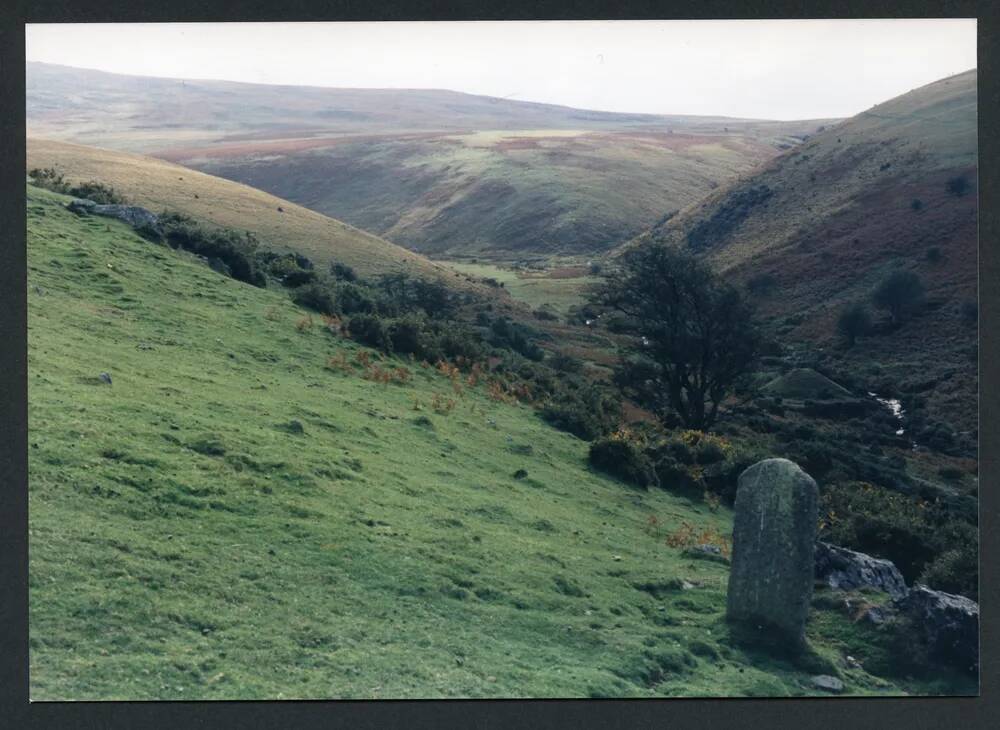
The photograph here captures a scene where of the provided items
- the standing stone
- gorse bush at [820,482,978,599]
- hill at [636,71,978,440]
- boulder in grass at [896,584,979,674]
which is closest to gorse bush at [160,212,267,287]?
gorse bush at [820,482,978,599]

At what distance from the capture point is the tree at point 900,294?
207 feet

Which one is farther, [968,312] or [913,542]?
[968,312]

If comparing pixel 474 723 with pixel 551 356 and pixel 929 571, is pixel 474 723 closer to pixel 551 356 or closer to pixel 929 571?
pixel 929 571

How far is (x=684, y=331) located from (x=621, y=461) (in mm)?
16037

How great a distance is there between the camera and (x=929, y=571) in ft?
62.8

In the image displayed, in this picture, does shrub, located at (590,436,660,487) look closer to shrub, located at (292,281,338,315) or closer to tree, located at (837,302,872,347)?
shrub, located at (292,281,338,315)

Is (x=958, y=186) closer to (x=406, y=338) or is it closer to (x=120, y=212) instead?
(x=406, y=338)

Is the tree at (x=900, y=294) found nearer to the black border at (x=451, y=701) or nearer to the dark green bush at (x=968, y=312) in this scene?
the dark green bush at (x=968, y=312)

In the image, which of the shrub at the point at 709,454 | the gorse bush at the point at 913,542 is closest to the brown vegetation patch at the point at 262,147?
the shrub at the point at 709,454

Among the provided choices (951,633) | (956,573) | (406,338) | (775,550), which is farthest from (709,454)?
(775,550)

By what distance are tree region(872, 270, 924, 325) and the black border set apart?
4881 centimetres

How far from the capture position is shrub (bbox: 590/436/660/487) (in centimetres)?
2564

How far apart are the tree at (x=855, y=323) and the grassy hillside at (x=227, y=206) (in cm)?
2635

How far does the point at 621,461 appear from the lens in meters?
25.8
